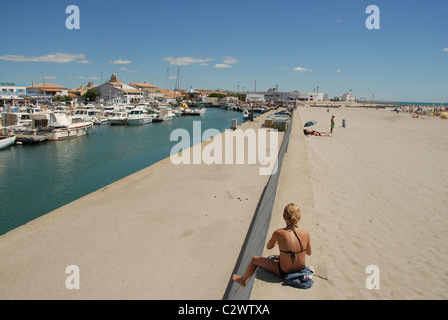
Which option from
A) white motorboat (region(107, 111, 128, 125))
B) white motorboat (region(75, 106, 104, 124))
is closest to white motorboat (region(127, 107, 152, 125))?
white motorboat (region(107, 111, 128, 125))

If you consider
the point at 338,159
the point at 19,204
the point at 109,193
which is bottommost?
the point at 19,204

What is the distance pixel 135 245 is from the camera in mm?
6898

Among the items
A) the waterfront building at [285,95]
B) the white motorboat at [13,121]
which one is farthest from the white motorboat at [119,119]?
the waterfront building at [285,95]

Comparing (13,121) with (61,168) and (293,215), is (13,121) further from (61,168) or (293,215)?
(293,215)

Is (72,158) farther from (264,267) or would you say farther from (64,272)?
(264,267)

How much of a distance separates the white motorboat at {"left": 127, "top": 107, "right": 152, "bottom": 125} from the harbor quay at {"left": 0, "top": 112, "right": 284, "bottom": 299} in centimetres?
3827

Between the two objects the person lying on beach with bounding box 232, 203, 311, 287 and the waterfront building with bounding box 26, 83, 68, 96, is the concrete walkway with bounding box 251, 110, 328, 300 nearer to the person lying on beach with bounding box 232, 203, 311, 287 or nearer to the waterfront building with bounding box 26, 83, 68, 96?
the person lying on beach with bounding box 232, 203, 311, 287

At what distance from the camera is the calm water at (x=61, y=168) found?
12898mm

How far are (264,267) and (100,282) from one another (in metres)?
3.53

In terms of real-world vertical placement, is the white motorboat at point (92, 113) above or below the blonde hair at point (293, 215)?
above

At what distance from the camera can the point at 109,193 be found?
10977 millimetres

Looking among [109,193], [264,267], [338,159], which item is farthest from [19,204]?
[338,159]

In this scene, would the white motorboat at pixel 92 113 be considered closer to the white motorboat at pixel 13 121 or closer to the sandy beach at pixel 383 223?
the white motorboat at pixel 13 121

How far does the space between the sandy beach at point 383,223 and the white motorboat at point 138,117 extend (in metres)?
38.8
